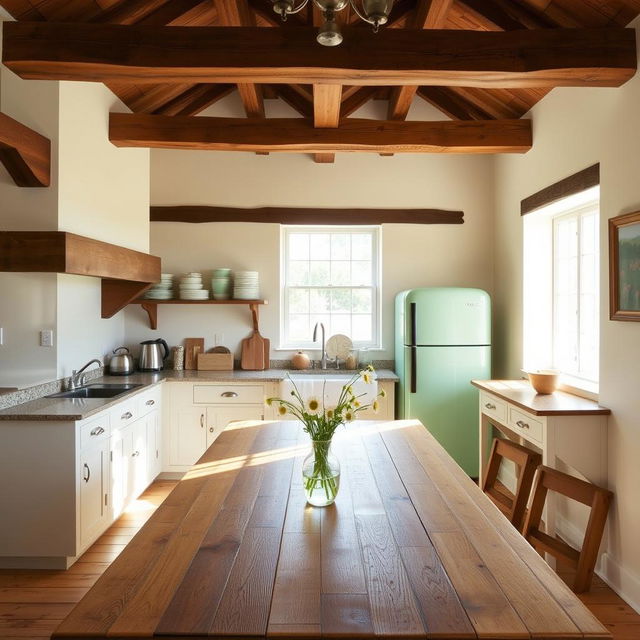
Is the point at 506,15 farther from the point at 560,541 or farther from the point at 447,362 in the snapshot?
the point at 560,541

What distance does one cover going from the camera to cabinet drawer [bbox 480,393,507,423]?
11.6ft

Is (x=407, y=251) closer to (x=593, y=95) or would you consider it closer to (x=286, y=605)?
(x=593, y=95)

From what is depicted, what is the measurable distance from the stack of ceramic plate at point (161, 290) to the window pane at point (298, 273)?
113cm

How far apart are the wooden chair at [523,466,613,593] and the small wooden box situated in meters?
2.98

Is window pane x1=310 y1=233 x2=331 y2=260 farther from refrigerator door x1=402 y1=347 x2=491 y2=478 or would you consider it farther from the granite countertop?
refrigerator door x1=402 y1=347 x2=491 y2=478

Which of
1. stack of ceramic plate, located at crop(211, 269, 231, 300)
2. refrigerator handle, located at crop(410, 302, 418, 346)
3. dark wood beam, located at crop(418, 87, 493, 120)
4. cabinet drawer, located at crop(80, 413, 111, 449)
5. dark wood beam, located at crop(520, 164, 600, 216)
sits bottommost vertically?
cabinet drawer, located at crop(80, 413, 111, 449)

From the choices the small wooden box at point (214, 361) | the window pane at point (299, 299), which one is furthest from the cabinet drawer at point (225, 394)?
the window pane at point (299, 299)

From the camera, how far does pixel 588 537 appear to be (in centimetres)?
269

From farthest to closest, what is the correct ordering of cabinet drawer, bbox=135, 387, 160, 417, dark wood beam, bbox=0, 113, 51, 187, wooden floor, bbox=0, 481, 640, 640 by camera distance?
1. cabinet drawer, bbox=135, 387, 160, 417
2. dark wood beam, bbox=0, 113, 51, 187
3. wooden floor, bbox=0, 481, 640, 640

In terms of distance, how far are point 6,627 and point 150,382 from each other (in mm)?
1900

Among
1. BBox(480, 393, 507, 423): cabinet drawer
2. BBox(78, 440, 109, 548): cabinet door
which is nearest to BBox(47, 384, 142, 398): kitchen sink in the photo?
BBox(78, 440, 109, 548): cabinet door

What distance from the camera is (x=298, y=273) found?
521cm

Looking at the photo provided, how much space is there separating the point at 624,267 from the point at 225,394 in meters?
3.02

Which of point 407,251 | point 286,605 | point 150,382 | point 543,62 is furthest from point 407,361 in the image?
point 286,605
